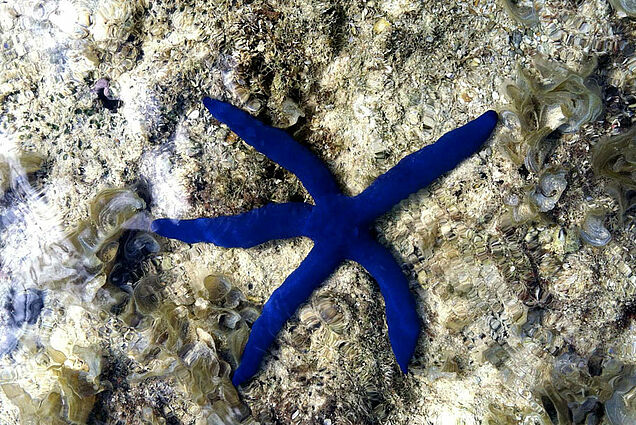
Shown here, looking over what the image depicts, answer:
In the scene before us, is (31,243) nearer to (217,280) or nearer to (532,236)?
(217,280)

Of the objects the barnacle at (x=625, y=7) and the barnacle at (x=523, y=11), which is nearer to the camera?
the barnacle at (x=625, y=7)

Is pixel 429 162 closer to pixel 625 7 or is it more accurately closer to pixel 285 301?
pixel 285 301

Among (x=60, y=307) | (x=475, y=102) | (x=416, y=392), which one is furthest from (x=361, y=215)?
(x=60, y=307)

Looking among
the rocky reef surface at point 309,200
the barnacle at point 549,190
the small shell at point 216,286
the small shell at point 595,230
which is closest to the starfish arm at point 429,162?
the rocky reef surface at point 309,200

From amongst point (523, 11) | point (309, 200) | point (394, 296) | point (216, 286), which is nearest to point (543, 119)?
point (523, 11)

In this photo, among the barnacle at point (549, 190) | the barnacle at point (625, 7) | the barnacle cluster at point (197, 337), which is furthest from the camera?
the barnacle cluster at point (197, 337)

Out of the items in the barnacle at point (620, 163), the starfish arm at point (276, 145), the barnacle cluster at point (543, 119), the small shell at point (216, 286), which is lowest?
the barnacle at point (620, 163)

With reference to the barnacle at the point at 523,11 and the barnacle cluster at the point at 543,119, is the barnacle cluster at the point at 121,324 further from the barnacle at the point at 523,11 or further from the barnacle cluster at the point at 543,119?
the barnacle at the point at 523,11
